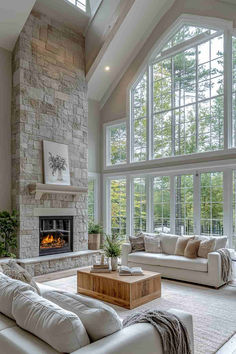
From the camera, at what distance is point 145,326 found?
1.84 m

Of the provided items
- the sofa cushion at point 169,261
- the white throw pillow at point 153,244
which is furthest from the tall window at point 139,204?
the sofa cushion at point 169,261

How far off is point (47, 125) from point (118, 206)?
305cm

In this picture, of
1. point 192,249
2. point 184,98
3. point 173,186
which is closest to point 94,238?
point 173,186

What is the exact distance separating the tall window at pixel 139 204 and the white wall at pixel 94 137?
1.36 metres

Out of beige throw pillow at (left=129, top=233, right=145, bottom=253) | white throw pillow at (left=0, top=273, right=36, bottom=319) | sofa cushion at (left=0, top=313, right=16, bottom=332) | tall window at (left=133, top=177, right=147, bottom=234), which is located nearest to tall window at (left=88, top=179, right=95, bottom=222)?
tall window at (left=133, top=177, right=147, bottom=234)

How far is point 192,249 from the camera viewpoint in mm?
5262

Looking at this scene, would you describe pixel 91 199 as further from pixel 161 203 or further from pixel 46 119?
pixel 46 119

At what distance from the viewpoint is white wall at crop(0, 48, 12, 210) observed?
240 inches

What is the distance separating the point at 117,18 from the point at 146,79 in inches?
63.7

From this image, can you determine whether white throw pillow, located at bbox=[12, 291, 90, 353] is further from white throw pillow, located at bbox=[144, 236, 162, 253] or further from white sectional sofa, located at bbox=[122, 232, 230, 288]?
white throw pillow, located at bbox=[144, 236, 162, 253]

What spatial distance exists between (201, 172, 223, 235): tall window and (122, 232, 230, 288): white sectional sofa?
1022 millimetres

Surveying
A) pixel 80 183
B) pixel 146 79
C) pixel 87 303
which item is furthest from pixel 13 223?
pixel 146 79

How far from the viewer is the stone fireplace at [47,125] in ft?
19.8

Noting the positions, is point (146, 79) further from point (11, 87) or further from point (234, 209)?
point (234, 209)
